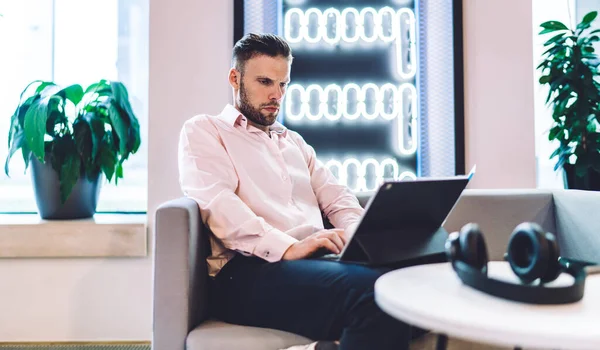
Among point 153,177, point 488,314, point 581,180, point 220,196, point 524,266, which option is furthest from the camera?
point 581,180

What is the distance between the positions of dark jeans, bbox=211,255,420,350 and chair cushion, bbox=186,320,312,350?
22 mm

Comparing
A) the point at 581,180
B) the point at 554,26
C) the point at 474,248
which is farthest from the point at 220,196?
the point at 554,26

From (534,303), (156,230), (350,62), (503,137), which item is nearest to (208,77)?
(350,62)

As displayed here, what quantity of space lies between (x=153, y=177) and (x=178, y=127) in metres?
0.28

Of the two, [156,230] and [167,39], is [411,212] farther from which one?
[167,39]

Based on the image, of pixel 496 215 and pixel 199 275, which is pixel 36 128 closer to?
pixel 199 275

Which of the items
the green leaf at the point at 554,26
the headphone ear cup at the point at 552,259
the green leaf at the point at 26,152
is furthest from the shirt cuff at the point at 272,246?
the green leaf at the point at 554,26

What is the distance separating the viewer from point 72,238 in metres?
2.49

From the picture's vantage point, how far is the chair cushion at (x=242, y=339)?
4.55 ft

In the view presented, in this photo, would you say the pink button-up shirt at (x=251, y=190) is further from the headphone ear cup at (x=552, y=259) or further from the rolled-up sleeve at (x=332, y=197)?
the headphone ear cup at (x=552, y=259)

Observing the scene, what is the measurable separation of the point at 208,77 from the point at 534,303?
2.02 metres

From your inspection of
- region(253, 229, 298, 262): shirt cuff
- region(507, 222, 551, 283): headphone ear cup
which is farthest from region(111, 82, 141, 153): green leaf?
region(507, 222, 551, 283): headphone ear cup

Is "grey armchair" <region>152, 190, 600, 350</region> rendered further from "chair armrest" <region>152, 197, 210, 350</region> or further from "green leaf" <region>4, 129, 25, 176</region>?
"green leaf" <region>4, 129, 25, 176</region>

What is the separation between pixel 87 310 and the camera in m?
2.60
